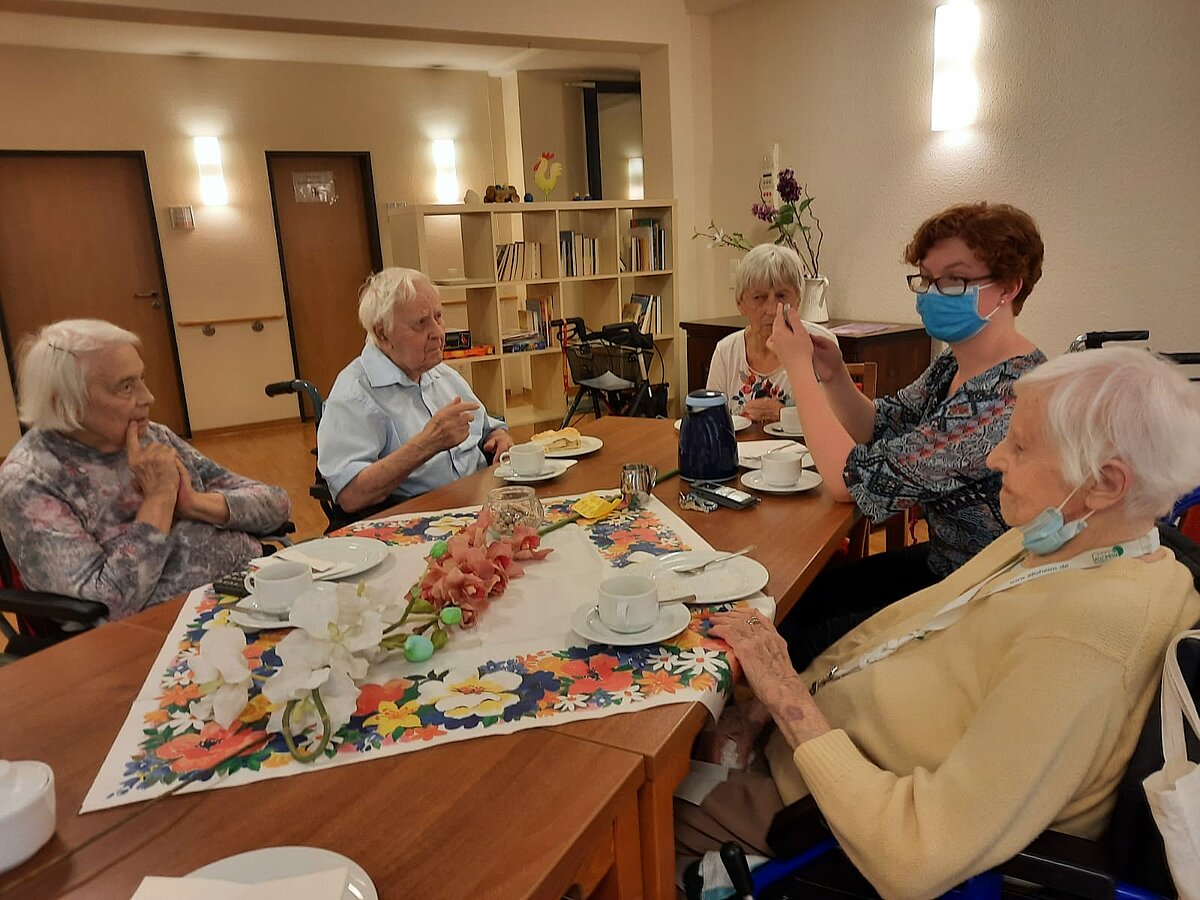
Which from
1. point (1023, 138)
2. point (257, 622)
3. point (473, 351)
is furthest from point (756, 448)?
point (473, 351)

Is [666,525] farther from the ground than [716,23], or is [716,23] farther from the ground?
[716,23]

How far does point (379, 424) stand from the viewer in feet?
7.28

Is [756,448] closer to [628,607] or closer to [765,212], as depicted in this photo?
[628,607]

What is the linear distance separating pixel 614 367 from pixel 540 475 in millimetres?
2707

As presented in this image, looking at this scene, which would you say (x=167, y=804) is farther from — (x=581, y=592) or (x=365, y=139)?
(x=365, y=139)

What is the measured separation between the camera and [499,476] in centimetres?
200

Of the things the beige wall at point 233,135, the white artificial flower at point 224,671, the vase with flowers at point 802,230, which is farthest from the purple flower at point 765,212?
the white artificial flower at point 224,671

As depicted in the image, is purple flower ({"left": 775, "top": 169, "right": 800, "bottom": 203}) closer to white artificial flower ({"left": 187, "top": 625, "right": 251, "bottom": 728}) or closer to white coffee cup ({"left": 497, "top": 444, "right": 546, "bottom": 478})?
white coffee cup ({"left": 497, "top": 444, "right": 546, "bottom": 478})

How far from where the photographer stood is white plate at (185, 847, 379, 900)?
2.39ft

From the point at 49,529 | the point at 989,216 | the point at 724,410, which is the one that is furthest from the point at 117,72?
the point at 989,216

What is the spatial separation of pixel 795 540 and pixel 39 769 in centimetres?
118

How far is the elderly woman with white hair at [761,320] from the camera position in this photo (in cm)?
272

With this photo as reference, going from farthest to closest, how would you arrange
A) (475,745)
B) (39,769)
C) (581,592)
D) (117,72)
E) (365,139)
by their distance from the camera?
(365,139)
(117,72)
(581,592)
(475,745)
(39,769)

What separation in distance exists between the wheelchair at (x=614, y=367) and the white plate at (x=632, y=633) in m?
3.27
